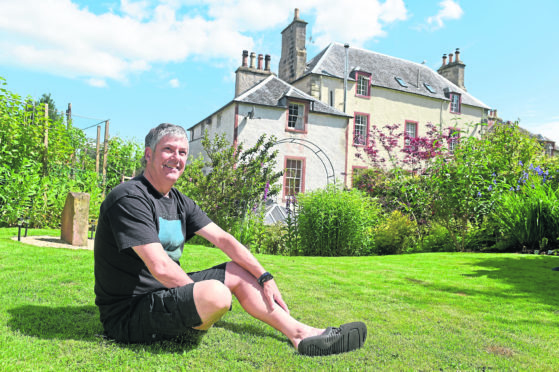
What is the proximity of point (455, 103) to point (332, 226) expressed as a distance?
18.5 meters

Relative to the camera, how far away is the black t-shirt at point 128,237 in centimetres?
239

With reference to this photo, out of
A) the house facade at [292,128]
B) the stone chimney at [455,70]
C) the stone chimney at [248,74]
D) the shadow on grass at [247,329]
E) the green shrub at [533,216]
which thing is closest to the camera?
the shadow on grass at [247,329]

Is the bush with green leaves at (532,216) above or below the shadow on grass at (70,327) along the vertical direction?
above

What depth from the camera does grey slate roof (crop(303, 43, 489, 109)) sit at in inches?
828

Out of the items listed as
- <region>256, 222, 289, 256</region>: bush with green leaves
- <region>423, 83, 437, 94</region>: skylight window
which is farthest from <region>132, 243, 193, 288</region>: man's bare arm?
<region>423, 83, 437, 94</region>: skylight window

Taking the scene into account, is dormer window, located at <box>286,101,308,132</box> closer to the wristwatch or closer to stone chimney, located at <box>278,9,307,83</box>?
stone chimney, located at <box>278,9,307,83</box>

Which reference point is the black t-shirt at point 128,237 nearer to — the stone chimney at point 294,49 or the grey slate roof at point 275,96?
the grey slate roof at point 275,96

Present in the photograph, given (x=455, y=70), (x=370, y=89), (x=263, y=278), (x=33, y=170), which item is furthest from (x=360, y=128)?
(x=263, y=278)

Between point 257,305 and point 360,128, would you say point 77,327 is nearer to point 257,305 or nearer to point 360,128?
point 257,305

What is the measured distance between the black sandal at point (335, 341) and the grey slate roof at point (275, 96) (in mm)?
14676

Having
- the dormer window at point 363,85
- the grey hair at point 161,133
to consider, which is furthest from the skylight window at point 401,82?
the grey hair at point 161,133

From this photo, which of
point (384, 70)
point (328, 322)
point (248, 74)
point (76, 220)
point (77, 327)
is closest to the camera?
point (77, 327)

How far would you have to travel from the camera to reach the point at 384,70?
76.4ft

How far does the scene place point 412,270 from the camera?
21.2 ft
